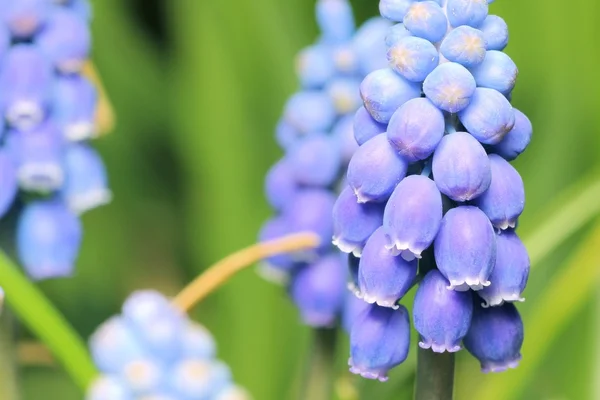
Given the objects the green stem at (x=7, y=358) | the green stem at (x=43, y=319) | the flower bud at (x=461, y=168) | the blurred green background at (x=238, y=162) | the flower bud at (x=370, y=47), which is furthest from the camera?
the blurred green background at (x=238, y=162)

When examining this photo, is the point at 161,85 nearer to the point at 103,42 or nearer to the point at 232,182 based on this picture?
the point at 103,42

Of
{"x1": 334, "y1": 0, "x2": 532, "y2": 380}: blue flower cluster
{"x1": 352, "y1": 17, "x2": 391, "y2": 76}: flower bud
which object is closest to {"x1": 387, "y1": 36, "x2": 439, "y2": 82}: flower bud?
{"x1": 334, "y1": 0, "x2": 532, "y2": 380}: blue flower cluster

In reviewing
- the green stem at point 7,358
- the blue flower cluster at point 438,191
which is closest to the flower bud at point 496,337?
the blue flower cluster at point 438,191

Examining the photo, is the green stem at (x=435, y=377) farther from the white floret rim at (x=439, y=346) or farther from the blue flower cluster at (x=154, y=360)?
the blue flower cluster at (x=154, y=360)

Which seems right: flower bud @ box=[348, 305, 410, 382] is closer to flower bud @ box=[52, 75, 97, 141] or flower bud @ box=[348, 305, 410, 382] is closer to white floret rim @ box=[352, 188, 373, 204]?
white floret rim @ box=[352, 188, 373, 204]

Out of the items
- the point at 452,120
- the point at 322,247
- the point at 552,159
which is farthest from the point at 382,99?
the point at 552,159

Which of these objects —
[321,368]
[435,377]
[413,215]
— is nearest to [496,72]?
[413,215]
